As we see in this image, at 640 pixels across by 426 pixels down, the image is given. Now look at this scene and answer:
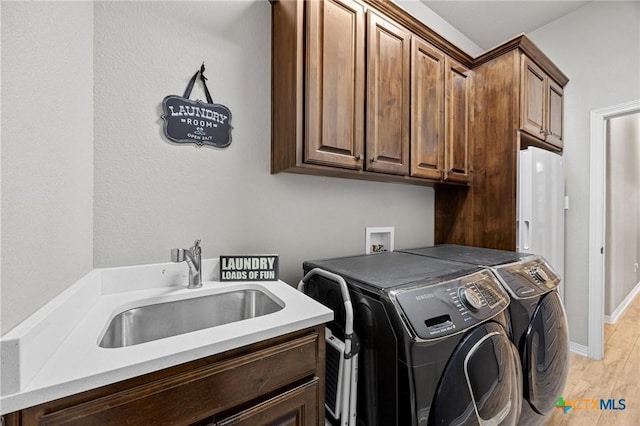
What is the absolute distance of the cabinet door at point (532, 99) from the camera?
74.6 inches

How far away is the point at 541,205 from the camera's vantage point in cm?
197

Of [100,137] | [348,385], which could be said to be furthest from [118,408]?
[100,137]

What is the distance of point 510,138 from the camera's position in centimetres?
190

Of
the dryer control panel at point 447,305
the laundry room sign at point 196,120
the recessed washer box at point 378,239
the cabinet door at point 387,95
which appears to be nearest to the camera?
the dryer control panel at point 447,305

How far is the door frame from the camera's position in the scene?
2217 millimetres

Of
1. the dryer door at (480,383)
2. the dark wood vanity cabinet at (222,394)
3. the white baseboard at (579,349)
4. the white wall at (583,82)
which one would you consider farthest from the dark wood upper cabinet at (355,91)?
the white baseboard at (579,349)

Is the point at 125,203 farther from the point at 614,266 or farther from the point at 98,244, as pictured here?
the point at 614,266

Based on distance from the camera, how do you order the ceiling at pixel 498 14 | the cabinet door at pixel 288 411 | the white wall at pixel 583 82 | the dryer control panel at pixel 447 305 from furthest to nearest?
the ceiling at pixel 498 14, the white wall at pixel 583 82, the dryer control panel at pixel 447 305, the cabinet door at pixel 288 411

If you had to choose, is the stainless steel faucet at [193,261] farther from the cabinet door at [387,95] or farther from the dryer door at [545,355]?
the dryer door at [545,355]

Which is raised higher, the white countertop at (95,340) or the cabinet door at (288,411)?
the white countertop at (95,340)

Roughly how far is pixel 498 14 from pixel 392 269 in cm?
251

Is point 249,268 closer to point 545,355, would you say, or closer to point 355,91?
point 355,91

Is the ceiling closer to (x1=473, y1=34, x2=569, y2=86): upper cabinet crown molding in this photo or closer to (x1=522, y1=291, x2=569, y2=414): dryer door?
(x1=473, y1=34, x2=569, y2=86): upper cabinet crown molding

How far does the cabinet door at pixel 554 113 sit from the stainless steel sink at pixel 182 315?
2.54 metres
